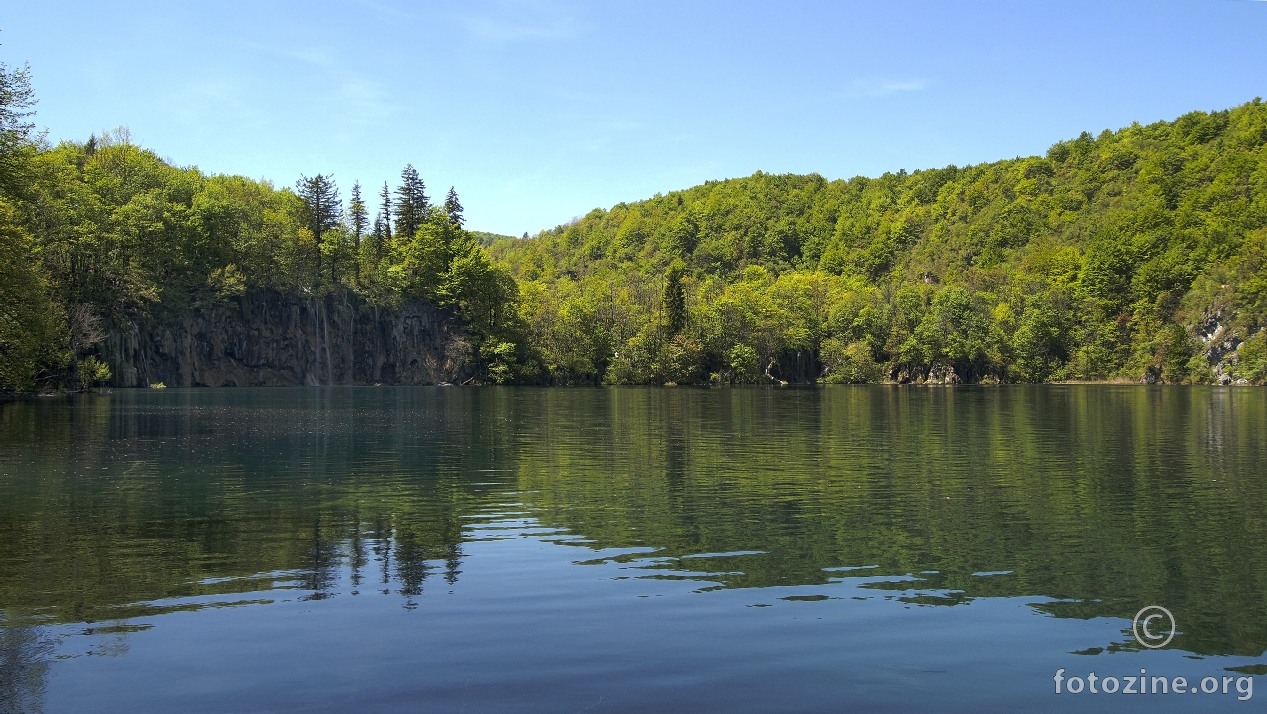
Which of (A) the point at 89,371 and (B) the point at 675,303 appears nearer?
(A) the point at 89,371

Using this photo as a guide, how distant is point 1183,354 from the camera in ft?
487

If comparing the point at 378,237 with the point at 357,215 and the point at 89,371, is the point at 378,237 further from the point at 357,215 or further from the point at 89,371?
the point at 89,371

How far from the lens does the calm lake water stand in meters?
10.4

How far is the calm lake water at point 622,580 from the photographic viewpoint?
10422 mm

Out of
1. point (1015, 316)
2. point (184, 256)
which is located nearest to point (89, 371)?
point (184, 256)

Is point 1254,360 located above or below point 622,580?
above

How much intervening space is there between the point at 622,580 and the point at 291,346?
13779cm

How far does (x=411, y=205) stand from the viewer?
17250 cm

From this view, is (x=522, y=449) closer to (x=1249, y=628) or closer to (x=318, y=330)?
(x=1249, y=628)

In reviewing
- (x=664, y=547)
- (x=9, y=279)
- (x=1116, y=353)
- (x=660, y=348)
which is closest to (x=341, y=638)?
(x=664, y=547)

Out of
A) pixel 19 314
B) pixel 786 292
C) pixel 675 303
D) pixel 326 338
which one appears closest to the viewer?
pixel 19 314

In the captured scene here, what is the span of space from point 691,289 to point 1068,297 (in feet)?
232

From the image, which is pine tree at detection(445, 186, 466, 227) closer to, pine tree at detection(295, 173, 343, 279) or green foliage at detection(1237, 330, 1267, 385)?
pine tree at detection(295, 173, 343, 279)

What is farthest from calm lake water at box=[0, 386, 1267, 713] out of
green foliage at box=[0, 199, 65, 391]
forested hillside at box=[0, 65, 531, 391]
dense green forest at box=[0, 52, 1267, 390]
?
dense green forest at box=[0, 52, 1267, 390]
